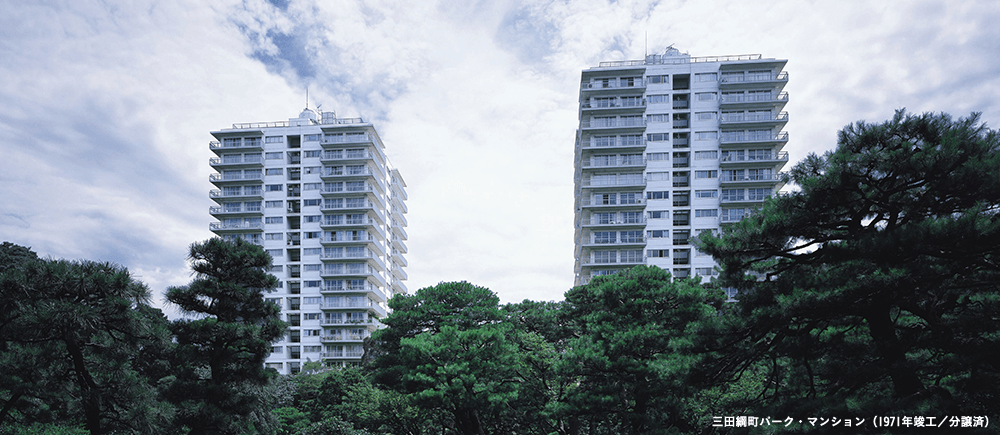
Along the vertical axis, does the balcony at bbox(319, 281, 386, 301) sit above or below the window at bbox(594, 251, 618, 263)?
below

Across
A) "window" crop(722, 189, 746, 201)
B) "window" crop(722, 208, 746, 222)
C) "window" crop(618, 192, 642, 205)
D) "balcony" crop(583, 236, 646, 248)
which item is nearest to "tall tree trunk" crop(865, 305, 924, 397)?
"balcony" crop(583, 236, 646, 248)

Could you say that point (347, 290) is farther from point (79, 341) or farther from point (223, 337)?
point (79, 341)

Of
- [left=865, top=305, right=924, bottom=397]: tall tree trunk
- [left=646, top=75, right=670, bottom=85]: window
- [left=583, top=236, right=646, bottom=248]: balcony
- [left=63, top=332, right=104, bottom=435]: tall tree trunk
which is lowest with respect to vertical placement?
[left=63, top=332, right=104, bottom=435]: tall tree trunk

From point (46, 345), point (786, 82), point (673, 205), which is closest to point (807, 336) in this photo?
point (46, 345)

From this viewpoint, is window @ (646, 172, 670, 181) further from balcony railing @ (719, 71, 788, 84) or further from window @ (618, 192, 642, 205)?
balcony railing @ (719, 71, 788, 84)

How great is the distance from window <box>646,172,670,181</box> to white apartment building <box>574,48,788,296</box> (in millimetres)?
103

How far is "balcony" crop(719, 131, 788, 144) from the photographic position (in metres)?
57.2

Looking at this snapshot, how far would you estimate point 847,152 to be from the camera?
10102 mm

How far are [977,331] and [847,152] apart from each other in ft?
12.4

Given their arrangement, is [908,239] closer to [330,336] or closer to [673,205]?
[673,205]

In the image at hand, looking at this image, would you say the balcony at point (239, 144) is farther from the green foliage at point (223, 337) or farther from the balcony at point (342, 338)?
the green foliage at point (223, 337)

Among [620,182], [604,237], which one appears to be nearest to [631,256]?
[604,237]

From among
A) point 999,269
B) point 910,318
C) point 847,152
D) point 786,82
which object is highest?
point 786,82

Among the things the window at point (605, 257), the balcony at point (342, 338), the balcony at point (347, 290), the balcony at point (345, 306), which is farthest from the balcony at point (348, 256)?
the window at point (605, 257)
